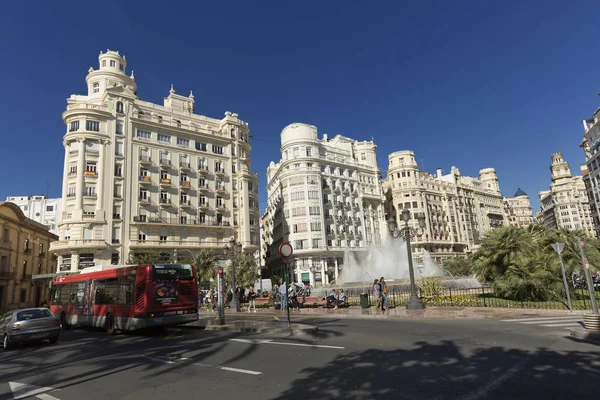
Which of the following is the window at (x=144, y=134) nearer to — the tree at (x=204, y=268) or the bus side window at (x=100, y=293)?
the tree at (x=204, y=268)

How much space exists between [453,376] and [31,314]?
562 inches

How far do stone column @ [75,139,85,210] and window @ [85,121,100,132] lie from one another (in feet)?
6.82

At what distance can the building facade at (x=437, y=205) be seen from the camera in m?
83.4

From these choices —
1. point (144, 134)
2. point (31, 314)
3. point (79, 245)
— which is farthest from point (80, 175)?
point (31, 314)


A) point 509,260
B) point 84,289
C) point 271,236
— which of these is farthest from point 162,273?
point 271,236

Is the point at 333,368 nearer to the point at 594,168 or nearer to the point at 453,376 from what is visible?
the point at 453,376

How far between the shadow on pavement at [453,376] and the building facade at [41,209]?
88391 millimetres

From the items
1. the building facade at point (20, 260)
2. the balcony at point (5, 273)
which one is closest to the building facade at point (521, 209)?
the building facade at point (20, 260)

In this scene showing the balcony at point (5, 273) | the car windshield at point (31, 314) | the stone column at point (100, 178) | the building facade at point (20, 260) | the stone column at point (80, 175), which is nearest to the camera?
the car windshield at point (31, 314)

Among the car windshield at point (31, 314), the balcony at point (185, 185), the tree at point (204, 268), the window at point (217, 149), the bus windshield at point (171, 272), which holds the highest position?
the window at point (217, 149)

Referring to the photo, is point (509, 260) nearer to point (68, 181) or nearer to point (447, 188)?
point (68, 181)

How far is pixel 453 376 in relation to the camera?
19.3 feet

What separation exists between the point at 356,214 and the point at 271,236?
20609 millimetres

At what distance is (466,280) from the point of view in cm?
3316
